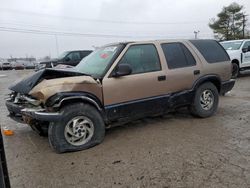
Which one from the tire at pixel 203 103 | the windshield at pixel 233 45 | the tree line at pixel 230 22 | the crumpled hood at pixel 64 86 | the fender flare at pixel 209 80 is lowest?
the tire at pixel 203 103

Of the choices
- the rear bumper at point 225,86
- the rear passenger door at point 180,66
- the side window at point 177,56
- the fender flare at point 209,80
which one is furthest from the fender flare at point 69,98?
the rear bumper at point 225,86

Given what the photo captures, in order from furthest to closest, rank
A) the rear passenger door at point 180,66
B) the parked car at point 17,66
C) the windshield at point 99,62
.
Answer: the parked car at point 17,66 → the rear passenger door at point 180,66 → the windshield at point 99,62

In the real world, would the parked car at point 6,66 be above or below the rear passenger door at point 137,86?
above

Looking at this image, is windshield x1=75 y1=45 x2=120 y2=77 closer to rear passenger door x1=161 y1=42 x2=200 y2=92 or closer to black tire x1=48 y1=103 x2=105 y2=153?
black tire x1=48 y1=103 x2=105 y2=153

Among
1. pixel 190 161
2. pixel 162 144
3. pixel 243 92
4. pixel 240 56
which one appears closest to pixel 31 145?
pixel 162 144

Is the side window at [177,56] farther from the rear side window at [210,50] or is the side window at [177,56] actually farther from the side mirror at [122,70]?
the side mirror at [122,70]

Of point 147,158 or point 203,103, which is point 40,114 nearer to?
point 147,158

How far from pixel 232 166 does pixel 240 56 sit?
1024 cm

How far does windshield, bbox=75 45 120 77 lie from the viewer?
4.60 meters

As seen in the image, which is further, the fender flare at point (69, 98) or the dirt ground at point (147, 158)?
the fender flare at point (69, 98)

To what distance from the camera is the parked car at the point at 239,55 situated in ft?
40.2

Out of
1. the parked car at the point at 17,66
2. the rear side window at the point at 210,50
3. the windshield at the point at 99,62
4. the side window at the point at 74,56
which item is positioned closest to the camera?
the windshield at the point at 99,62

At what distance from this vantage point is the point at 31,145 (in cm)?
447

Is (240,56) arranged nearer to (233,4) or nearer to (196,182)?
(196,182)
